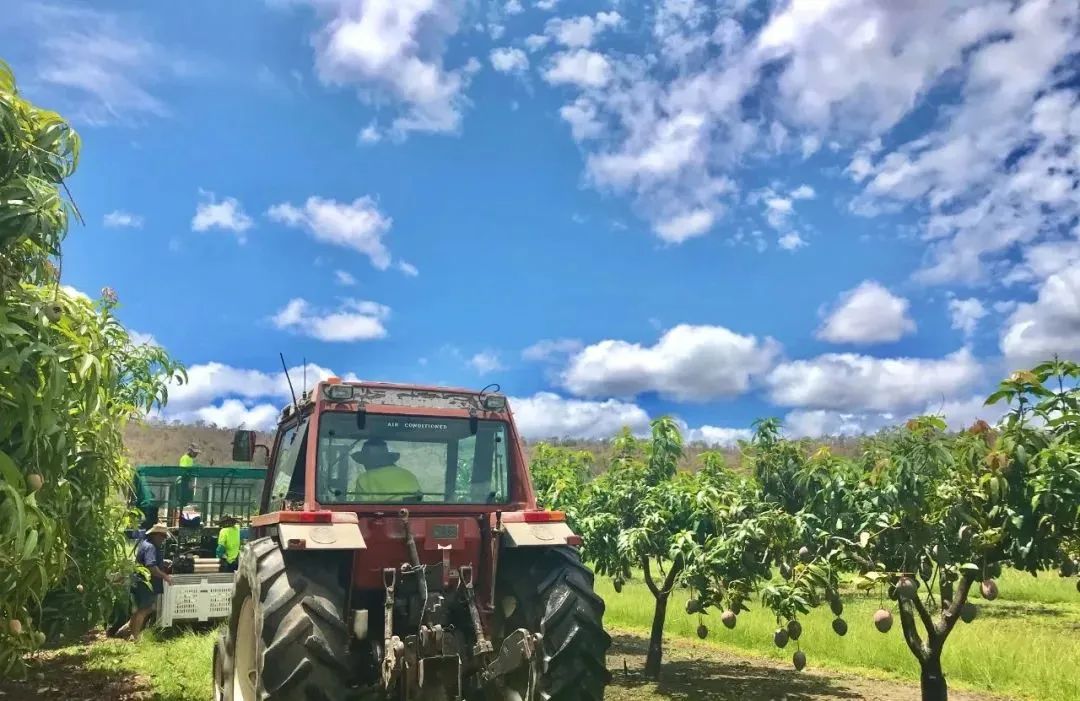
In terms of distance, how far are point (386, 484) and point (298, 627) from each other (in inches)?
52.4

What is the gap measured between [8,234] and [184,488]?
1344 cm

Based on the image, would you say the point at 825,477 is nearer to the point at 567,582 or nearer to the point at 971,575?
the point at 971,575

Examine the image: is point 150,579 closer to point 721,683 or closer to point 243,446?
point 243,446

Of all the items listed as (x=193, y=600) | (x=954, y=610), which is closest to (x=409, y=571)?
(x=954, y=610)

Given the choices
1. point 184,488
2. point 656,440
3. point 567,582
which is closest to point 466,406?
point 567,582

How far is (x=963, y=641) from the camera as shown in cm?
1115

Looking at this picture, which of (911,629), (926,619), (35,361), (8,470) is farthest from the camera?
(911,629)

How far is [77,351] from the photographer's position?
13.5ft

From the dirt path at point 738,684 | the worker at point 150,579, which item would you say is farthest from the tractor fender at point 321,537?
the worker at point 150,579

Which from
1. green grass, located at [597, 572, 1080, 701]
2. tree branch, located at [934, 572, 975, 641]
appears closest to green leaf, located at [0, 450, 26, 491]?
tree branch, located at [934, 572, 975, 641]

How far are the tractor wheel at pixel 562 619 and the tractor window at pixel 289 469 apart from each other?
1.69m

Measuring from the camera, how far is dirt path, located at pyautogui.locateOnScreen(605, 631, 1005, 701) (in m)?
8.61

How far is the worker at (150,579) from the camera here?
11547 millimetres

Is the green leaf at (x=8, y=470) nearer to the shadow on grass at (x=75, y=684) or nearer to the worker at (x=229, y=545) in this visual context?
the shadow on grass at (x=75, y=684)
